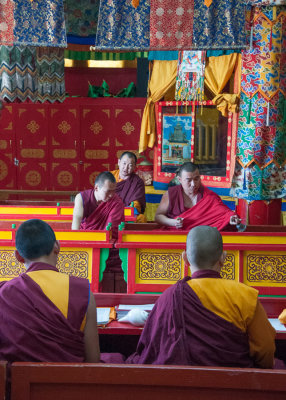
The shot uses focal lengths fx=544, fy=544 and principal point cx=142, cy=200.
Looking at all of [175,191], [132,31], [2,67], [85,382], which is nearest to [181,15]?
[132,31]

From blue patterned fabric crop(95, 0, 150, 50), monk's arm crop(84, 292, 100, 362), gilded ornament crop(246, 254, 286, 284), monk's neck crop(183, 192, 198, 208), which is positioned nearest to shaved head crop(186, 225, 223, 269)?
monk's arm crop(84, 292, 100, 362)

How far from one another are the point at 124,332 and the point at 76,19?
25.2 ft

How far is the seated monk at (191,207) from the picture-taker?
14.7ft

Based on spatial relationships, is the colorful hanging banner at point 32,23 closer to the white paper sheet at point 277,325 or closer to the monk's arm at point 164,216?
the monk's arm at point 164,216

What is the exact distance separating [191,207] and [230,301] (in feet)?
9.01

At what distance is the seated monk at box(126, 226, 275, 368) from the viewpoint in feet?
6.41

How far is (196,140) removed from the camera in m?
7.95

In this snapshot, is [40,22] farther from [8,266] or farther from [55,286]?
[55,286]

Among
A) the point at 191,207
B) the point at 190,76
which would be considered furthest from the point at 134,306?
the point at 190,76

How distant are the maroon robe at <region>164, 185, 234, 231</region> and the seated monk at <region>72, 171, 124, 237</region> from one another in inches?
21.6

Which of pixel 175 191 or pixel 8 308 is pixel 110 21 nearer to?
pixel 175 191

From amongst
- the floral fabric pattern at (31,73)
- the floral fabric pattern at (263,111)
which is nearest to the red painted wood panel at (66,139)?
the floral fabric pattern at (31,73)

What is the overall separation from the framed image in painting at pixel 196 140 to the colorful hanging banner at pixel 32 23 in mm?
3046

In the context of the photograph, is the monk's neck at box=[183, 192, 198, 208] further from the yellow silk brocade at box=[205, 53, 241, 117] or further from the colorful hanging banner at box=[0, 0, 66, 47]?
the yellow silk brocade at box=[205, 53, 241, 117]
